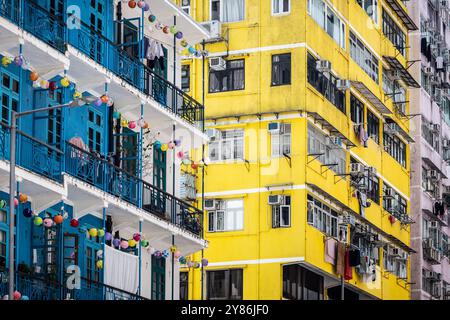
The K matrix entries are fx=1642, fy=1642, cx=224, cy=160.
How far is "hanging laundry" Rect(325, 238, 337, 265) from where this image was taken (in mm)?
65250

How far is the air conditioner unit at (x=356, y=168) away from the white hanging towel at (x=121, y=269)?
2240 centimetres

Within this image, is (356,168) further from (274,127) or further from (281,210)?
(281,210)

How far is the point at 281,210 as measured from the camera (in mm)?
63938

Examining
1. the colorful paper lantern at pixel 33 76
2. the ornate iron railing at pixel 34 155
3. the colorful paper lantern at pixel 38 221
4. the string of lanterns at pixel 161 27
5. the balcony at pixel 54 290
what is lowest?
the balcony at pixel 54 290

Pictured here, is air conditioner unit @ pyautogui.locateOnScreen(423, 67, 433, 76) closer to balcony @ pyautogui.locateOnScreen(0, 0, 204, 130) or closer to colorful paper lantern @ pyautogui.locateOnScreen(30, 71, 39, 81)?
balcony @ pyautogui.locateOnScreen(0, 0, 204, 130)

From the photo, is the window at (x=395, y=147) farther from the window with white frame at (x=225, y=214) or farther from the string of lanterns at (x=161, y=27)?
the string of lanterns at (x=161, y=27)

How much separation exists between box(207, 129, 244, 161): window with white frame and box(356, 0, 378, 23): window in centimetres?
1102

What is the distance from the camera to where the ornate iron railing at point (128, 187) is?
143 feet

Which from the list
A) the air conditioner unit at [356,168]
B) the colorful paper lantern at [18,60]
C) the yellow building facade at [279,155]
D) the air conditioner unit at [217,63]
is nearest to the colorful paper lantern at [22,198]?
the colorful paper lantern at [18,60]

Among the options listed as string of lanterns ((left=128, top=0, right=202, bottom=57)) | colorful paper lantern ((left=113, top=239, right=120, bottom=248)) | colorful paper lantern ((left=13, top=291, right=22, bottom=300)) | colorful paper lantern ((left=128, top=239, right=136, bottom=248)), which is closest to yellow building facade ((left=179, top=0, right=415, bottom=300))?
string of lanterns ((left=128, top=0, right=202, bottom=57))

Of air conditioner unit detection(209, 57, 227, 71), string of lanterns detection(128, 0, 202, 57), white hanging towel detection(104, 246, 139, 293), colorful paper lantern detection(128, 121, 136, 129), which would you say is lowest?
white hanging towel detection(104, 246, 139, 293)

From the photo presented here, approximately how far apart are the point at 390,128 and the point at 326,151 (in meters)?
10.6
